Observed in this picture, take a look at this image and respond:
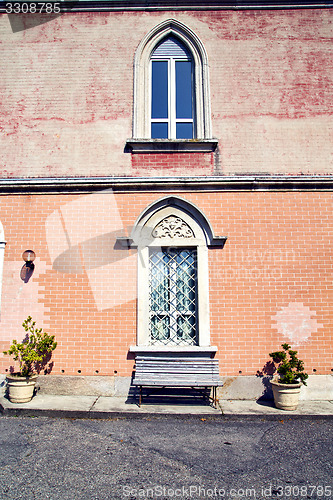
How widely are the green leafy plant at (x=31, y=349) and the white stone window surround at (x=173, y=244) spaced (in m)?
1.50

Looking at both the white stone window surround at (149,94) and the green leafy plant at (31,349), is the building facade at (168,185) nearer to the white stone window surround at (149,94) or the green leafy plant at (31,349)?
the white stone window surround at (149,94)

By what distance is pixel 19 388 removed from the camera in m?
5.51

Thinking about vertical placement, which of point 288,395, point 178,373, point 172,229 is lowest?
point 288,395

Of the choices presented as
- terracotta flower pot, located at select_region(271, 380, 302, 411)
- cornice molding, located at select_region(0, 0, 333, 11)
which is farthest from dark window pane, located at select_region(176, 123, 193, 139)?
terracotta flower pot, located at select_region(271, 380, 302, 411)

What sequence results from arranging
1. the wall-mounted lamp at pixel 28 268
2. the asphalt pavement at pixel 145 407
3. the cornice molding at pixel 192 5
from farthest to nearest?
the cornice molding at pixel 192 5 < the wall-mounted lamp at pixel 28 268 < the asphalt pavement at pixel 145 407

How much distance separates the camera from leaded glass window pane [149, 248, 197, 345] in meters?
6.07

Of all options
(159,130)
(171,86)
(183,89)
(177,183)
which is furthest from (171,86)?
(177,183)

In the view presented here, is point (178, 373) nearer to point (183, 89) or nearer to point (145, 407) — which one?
point (145, 407)

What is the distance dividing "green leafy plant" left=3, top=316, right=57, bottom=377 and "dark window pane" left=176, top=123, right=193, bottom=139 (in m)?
4.60

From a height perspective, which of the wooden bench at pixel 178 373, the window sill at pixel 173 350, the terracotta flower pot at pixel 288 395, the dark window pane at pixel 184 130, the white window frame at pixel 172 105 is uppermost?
the white window frame at pixel 172 105

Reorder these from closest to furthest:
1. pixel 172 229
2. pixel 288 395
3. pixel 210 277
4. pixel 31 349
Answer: pixel 288 395 < pixel 31 349 < pixel 210 277 < pixel 172 229

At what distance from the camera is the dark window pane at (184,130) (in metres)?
6.95

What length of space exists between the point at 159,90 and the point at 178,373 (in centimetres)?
570

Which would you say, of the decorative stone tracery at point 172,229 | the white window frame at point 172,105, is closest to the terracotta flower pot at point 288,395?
the decorative stone tracery at point 172,229
